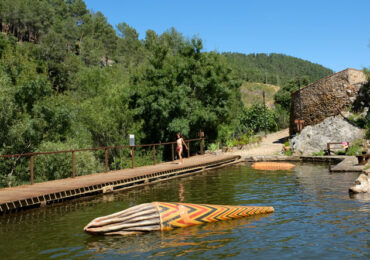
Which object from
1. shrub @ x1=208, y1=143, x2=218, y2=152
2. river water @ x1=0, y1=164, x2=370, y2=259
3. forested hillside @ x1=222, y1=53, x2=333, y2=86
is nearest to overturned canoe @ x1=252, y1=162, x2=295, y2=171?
river water @ x1=0, y1=164, x2=370, y2=259

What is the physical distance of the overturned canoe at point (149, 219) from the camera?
27.2ft

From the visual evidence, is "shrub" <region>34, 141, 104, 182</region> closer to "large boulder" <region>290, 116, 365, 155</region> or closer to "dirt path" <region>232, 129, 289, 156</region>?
"dirt path" <region>232, 129, 289, 156</region>

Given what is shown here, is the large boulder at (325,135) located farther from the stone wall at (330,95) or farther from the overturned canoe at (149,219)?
the overturned canoe at (149,219)

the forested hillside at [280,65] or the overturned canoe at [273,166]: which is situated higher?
the forested hillside at [280,65]

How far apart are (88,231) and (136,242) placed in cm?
128

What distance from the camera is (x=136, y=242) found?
7.78 meters

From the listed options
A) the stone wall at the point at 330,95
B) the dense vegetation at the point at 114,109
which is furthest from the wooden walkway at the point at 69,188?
the stone wall at the point at 330,95

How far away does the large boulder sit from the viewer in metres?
26.8

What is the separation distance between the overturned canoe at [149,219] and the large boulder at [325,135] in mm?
19624

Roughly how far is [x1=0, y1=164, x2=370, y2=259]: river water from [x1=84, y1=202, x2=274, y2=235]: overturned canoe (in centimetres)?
19

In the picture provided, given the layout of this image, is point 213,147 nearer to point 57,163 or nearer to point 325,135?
point 325,135

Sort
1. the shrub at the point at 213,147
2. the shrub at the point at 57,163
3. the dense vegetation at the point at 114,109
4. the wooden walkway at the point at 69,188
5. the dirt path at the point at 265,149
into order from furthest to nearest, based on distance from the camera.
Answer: the shrub at the point at 213,147
the dirt path at the point at 265,149
the shrub at the point at 57,163
the dense vegetation at the point at 114,109
the wooden walkway at the point at 69,188

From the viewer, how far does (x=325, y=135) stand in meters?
27.9

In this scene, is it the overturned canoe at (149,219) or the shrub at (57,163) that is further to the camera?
the shrub at (57,163)
